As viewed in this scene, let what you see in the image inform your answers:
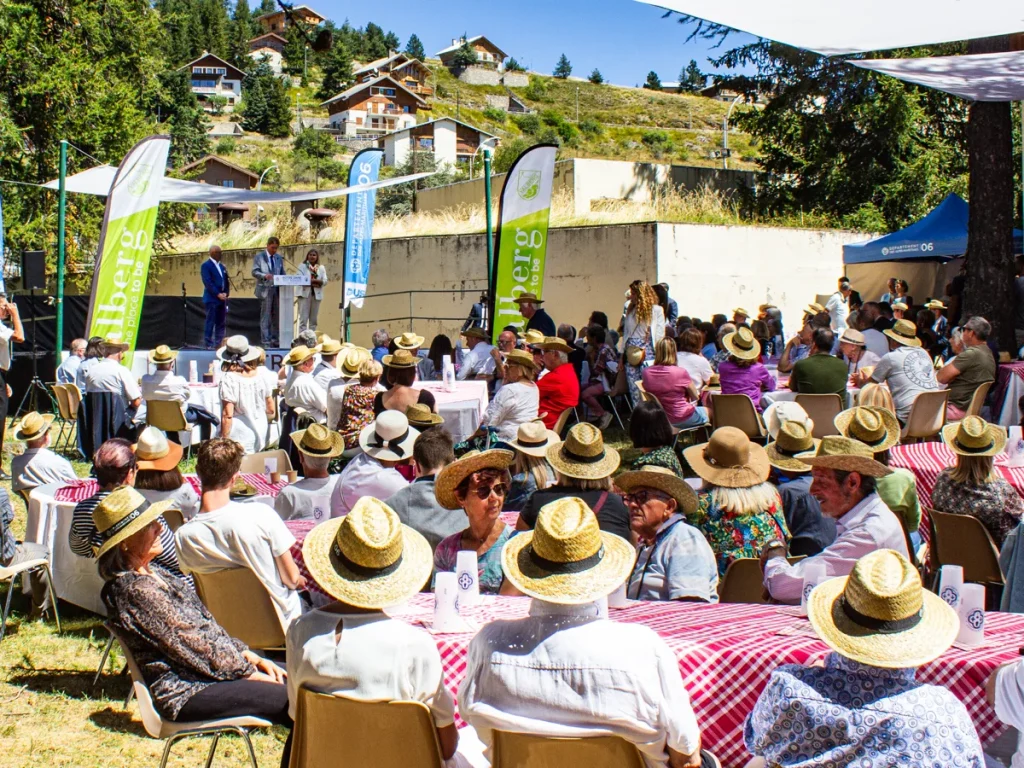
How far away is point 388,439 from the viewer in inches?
225

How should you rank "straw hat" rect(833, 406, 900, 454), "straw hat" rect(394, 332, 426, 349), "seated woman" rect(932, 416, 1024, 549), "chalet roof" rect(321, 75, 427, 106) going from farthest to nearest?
"chalet roof" rect(321, 75, 427, 106) → "straw hat" rect(394, 332, 426, 349) → "straw hat" rect(833, 406, 900, 454) → "seated woman" rect(932, 416, 1024, 549)

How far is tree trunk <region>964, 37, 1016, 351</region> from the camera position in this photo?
40.8 feet

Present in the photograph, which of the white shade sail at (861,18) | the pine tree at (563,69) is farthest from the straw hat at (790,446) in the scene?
the pine tree at (563,69)

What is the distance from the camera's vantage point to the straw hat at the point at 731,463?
454cm

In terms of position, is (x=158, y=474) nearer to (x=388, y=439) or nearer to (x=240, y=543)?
(x=388, y=439)

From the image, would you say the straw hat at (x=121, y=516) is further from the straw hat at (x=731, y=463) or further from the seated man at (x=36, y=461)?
the seated man at (x=36, y=461)

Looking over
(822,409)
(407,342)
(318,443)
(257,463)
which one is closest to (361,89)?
(407,342)

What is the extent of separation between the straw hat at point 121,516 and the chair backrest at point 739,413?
19.8ft

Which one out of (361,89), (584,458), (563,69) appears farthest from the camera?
(563,69)

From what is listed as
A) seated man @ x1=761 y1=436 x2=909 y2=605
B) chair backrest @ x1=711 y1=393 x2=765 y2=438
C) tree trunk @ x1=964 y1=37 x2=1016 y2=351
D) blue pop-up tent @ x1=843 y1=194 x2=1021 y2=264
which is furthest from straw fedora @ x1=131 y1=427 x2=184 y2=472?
blue pop-up tent @ x1=843 y1=194 x2=1021 y2=264

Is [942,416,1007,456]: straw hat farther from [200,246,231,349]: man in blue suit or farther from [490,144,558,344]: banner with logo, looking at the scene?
[200,246,231,349]: man in blue suit

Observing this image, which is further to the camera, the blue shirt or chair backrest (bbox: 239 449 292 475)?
chair backrest (bbox: 239 449 292 475)

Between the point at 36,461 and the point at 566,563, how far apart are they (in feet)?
17.7

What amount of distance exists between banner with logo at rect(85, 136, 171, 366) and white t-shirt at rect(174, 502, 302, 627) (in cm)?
765
